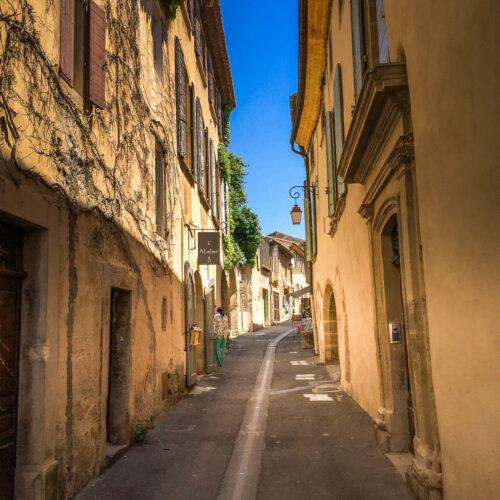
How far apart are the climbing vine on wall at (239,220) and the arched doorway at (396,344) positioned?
14.0m

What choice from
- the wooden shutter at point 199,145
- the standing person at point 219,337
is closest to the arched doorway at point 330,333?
the standing person at point 219,337

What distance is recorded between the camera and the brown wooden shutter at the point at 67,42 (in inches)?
185

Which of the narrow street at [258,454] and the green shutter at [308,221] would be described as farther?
the green shutter at [308,221]

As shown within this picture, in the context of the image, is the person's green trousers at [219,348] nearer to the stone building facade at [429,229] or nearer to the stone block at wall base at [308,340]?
the stone block at wall base at [308,340]

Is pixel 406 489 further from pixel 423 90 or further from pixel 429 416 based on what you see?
pixel 423 90

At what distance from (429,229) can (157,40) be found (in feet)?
23.4

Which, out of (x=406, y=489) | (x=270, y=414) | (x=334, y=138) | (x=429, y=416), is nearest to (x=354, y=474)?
(x=406, y=489)

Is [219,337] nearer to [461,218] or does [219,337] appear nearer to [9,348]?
[9,348]

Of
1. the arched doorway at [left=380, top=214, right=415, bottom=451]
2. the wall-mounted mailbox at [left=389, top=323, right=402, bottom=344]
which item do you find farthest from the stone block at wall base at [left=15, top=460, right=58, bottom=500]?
the wall-mounted mailbox at [left=389, top=323, right=402, bottom=344]

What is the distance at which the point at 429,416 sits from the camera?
420 centimetres

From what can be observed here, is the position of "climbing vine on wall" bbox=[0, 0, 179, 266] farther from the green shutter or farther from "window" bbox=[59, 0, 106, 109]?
the green shutter

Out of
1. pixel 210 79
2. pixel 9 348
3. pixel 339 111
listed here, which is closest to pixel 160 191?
pixel 339 111

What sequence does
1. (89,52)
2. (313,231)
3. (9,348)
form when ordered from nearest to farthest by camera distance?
(9,348)
(89,52)
(313,231)

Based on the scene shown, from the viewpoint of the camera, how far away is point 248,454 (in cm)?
577
